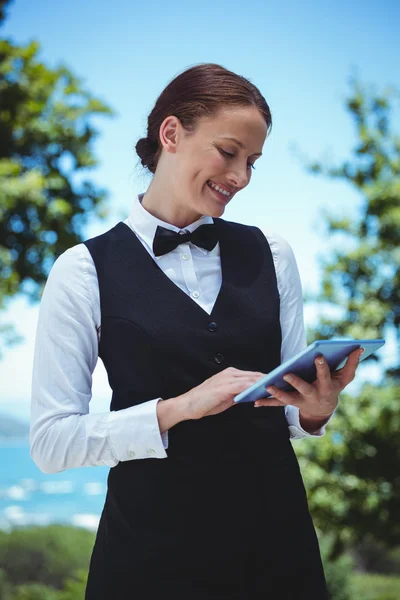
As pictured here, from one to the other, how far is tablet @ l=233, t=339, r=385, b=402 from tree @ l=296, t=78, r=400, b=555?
519cm

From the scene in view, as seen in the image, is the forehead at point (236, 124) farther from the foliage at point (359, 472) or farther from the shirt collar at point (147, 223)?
the foliage at point (359, 472)

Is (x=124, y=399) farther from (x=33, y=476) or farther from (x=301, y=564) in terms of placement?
(x=33, y=476)

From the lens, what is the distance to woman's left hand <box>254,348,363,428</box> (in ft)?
3.75

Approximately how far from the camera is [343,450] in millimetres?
6461

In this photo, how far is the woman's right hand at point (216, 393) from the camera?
1149 mm

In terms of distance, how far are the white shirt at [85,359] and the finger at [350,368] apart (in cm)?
21

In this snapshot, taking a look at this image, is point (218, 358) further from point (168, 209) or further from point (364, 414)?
point (364, 414)

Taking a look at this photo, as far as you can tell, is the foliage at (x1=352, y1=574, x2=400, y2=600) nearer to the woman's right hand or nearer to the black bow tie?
the black bow tie

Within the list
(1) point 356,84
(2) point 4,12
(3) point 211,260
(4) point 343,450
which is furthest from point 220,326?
(2) point 4,12

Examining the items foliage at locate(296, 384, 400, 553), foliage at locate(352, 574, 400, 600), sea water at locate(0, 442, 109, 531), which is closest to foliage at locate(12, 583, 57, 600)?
foliage at locate(296, 384, 400, 553)


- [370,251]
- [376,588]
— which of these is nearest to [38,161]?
[370,251]

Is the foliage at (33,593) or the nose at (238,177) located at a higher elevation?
the nose at (238,177)

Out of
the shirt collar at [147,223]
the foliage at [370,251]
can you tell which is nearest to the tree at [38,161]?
the foliage at [370,251]

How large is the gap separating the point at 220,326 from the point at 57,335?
11.3 inches
